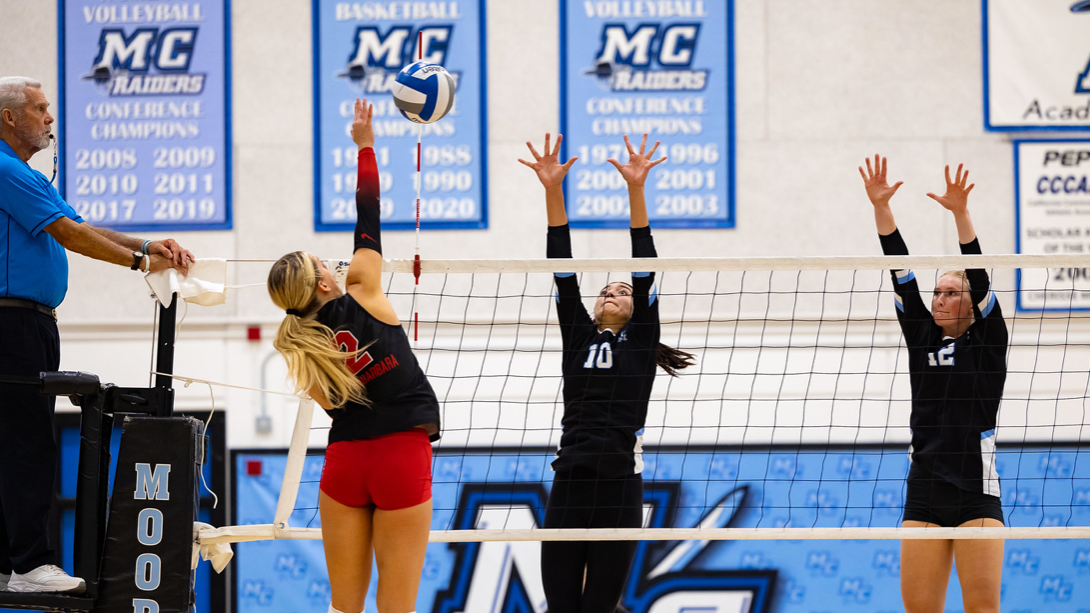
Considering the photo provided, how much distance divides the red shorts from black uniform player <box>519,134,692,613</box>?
1022 millimetres

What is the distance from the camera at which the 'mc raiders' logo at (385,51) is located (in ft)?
19.4

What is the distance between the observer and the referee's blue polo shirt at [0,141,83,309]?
9.70ft

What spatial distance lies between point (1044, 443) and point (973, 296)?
282 centimetres

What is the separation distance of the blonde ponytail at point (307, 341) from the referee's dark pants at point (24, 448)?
2.93ft

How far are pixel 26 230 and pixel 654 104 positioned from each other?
403 cm

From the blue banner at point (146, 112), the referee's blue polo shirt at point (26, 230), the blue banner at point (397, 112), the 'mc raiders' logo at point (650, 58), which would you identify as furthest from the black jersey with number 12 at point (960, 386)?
the blue banner at point (146, 112)

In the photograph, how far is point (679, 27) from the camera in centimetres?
594

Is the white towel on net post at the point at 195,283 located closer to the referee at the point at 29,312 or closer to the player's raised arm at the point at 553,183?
the referee at the point at 29,312

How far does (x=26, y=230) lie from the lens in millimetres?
3043

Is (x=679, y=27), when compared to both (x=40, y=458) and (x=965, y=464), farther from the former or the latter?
(x=40, y=458)

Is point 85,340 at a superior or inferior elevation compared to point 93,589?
superior

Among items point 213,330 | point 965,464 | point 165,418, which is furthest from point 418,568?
point 213,330

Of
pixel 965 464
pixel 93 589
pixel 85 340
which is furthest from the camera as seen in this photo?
pixel 85 340

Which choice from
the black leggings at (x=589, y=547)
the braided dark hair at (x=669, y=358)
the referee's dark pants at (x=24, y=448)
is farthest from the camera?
the braided dark hair at (x=669, y=358)
